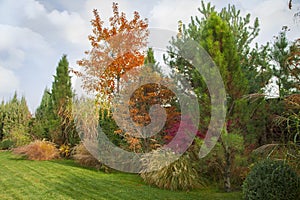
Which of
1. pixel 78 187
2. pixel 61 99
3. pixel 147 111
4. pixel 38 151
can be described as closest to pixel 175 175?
pixel 78 187

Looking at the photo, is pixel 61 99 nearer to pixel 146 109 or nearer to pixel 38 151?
pixel 38 151

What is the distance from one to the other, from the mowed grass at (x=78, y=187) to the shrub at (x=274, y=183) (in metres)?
1.00

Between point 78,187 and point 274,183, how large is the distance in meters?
3.60

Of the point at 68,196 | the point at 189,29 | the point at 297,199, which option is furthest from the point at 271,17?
the point at 68,196

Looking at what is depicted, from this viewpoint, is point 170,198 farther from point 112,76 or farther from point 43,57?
point 43,57

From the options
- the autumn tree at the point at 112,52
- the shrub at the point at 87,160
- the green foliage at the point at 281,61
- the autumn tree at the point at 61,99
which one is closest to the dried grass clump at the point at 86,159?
the shrub at the point at 87,160

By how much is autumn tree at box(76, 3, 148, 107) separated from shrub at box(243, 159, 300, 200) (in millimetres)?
6488

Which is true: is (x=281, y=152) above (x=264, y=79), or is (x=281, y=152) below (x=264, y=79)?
below

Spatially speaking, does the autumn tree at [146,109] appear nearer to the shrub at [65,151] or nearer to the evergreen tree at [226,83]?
the evergreen tree at [226,83]

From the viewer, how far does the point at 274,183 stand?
3643mm

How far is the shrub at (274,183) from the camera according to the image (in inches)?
142

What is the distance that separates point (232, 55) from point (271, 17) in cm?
329

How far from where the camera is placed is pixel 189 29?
26.6 feet

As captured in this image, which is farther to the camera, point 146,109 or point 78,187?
point 146,109
